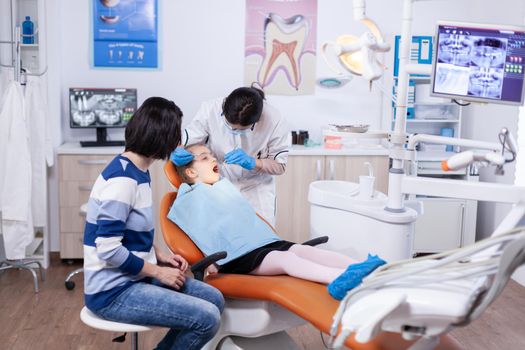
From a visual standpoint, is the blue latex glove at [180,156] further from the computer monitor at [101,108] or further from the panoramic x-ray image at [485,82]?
the computer monitor at [101,108]

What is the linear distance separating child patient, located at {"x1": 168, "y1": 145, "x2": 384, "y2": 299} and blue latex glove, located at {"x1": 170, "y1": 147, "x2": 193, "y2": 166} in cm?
7

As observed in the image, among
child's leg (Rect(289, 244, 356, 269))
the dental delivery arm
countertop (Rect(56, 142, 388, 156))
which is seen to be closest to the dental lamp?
child's leg (Rect(289, 244, 356, 269))

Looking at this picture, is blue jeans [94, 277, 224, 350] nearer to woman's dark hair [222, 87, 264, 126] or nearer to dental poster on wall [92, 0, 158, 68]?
woman's dark hair [222, 87, 264, 126]

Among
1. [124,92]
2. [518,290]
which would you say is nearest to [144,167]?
[124,92]

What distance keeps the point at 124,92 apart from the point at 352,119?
1540 mm

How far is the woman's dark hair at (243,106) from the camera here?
247cm

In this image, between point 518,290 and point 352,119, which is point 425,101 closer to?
point 352,119

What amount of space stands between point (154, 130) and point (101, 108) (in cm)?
211

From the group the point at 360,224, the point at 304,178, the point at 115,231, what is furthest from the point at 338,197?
the point at 304,178

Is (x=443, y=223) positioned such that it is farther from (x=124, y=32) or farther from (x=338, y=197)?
(x=124, y=32)

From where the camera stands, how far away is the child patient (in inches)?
84.3

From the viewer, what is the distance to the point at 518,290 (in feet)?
11.7

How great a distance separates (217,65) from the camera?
4.15 meters

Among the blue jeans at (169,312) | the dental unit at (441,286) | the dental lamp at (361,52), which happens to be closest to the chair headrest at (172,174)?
the blue jeans at (169,312)
